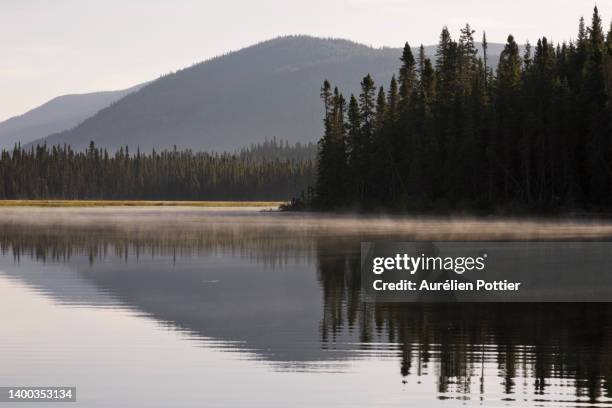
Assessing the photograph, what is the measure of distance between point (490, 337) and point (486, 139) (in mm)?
86897

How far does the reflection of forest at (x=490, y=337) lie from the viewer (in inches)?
623

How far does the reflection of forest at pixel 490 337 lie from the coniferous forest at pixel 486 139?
221ft

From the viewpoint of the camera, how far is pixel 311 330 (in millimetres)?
20891

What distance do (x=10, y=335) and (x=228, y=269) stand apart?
17511mm

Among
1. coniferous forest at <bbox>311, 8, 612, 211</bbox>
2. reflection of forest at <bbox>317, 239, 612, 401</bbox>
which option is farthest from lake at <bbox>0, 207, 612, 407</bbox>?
coniferous forest at <bbox>311, 8, 612, 211</bbox>

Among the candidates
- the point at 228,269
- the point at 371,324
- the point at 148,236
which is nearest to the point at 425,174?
the point at 148,236

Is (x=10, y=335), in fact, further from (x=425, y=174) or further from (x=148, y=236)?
(x=425, y=174)

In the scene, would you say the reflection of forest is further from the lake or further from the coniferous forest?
the coniferous forest

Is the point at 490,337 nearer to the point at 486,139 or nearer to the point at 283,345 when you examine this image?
the point at 283,345

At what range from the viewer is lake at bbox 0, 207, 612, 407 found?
14742mm

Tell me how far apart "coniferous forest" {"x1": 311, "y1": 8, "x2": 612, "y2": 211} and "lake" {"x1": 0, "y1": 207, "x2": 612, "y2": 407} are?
62870 millimetres

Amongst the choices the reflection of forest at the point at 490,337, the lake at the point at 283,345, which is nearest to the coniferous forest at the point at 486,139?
the lake at the point at 283,345

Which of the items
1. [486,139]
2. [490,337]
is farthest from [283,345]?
[486,139]

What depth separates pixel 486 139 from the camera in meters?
105
